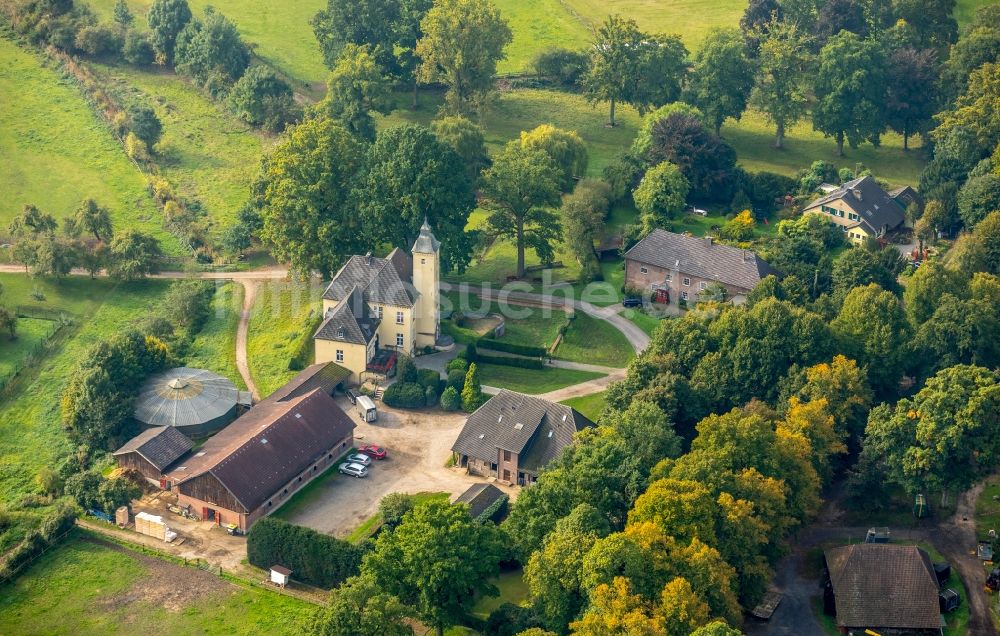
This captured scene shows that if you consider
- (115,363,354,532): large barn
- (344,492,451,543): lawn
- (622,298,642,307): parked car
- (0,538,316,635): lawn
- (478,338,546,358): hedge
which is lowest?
(0,538,316,635): lawn

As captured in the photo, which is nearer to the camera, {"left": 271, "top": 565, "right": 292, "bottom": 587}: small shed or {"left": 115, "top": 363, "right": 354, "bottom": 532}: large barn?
{"left": 271, "top": 565, "right": 292, "bottom": 587}: small shed

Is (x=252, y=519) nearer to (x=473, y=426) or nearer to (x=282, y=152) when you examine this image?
(x=473, y=426)

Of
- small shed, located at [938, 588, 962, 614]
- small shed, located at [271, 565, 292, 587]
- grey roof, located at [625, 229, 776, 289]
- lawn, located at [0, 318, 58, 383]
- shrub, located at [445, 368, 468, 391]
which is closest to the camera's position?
small shed, located at [938, 588, 962, 614]

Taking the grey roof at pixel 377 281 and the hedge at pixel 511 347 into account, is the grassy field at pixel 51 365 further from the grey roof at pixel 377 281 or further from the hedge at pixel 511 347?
the hedge at pixel 511 347

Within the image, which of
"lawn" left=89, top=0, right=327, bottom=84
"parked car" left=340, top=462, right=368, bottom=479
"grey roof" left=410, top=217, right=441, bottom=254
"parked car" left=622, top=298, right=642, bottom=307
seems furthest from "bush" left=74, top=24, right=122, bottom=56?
"parked car" left=340, top=462, right=368, bottom=479

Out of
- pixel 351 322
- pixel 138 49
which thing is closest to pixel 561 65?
pixel 138 49

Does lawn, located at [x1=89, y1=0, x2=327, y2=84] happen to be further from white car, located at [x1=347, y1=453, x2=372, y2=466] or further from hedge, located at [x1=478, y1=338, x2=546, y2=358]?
white car, located at [x1=347, y1=453, x2=372, y2=466]

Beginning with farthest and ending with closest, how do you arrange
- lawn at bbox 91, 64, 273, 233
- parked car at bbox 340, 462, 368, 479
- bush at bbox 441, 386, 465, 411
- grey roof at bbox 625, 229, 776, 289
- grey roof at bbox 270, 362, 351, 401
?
1. lawn at bbox 91, 64, 273, 233
2. grey roof at bbox 625, 229, 776, 289
3. bush at bbox 441, 386, 465, 411
4. grey roof at bbox 270, 362, 351, 401
5. parked car at bbox 340, 462, 368, 479

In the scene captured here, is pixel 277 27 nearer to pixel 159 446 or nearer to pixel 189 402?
pixel 189 402
